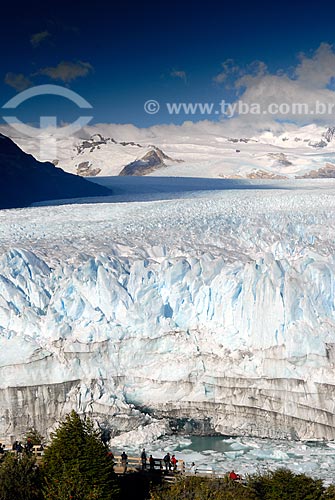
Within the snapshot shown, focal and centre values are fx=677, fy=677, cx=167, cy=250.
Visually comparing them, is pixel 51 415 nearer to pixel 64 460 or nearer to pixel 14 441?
pixel 14 441

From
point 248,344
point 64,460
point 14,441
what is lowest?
point 14,441

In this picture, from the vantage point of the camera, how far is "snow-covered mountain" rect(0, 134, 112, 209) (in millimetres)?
32250

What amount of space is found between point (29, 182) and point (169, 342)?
66.0 feet

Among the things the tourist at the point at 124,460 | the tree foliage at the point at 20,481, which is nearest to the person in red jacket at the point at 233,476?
the tourist at the point at 124,460

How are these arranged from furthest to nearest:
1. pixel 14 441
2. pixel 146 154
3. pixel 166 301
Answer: pixel 146 154, pixel 166 301, pixel 14 441

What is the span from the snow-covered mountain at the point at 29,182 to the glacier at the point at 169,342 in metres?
14.3

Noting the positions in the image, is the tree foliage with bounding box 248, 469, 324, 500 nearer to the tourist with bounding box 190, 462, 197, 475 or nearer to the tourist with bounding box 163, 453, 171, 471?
the tourist with bounding box 190, 462, 197, 475

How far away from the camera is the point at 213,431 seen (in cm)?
1563

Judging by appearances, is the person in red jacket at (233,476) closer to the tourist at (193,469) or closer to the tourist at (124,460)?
the tourist at (193,469)

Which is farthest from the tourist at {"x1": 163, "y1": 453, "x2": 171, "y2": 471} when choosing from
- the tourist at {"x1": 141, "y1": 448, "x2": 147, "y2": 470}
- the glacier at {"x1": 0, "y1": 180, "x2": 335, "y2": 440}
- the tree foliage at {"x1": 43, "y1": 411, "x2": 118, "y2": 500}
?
the tree foliage at {"x1": 43, "y1": 411, "x2": 118, "y2": 500}

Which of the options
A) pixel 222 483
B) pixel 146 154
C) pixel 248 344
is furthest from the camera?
pixel 146 154

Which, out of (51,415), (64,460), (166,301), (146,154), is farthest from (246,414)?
(146,154)

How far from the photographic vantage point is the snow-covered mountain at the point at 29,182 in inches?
1270

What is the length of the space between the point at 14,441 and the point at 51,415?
1013 millimetres
